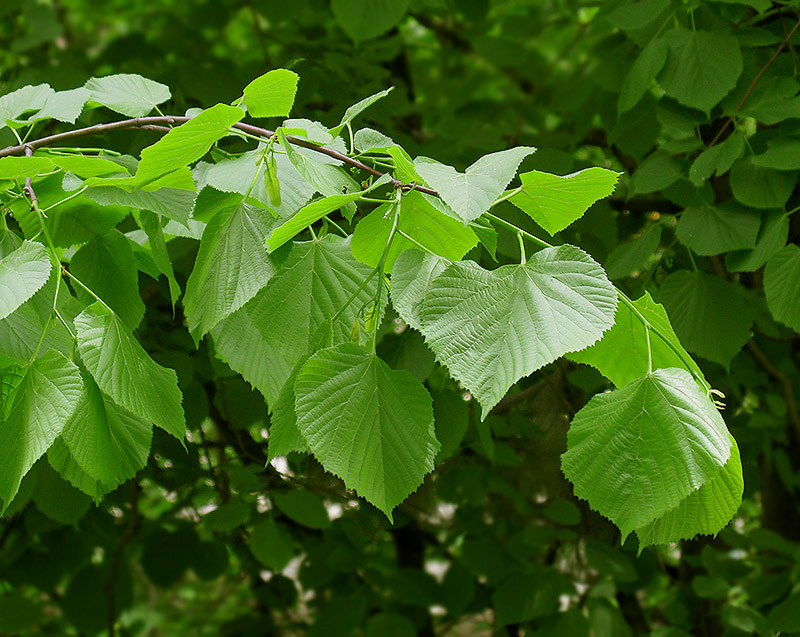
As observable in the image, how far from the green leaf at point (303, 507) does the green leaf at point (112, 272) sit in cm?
56

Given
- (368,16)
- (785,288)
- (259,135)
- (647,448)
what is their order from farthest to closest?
(368,16) < (785,288) < (259,135) < (647,448)

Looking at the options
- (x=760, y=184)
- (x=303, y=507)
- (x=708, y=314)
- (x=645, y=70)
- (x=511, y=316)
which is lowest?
(x=303, y=507)

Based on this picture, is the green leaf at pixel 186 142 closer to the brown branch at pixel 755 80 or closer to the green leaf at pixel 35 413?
the green leaf at pixel 35 413

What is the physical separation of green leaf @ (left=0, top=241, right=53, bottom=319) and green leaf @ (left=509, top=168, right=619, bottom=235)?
23 cm

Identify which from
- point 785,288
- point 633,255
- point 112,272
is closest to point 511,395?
point 633,255

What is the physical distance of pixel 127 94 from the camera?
1.69 feet

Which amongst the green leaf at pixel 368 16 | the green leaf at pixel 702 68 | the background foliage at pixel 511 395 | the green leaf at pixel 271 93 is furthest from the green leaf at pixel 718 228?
the green leaf at pixel 271 93

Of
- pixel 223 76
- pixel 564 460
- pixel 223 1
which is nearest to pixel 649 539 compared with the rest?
pixel 564 460

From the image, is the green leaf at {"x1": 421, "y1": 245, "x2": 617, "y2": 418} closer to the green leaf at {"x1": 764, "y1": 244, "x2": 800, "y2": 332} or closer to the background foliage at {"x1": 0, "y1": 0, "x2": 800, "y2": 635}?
the background foliage at {"x1": 0, "y1": 0, "x2": 800, "y2": 635}

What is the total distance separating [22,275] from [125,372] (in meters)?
0.06

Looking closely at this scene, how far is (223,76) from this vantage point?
3.38 ft

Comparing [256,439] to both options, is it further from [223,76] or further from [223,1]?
[223,1]

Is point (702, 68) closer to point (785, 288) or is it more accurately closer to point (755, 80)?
point (755, 80)

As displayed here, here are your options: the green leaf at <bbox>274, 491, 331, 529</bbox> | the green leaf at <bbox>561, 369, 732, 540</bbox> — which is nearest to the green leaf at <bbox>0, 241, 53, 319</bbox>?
the green leaf at <bbox>561, 369, 732, 540</bbox>
